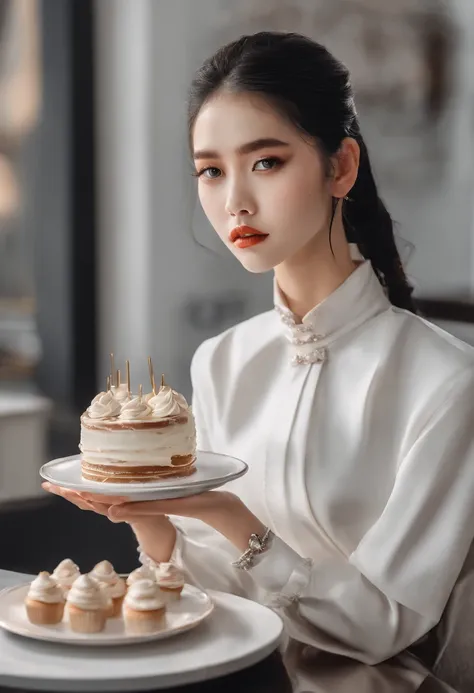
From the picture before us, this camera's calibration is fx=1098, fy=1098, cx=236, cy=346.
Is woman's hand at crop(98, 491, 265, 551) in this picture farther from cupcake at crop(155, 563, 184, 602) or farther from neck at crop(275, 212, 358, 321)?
neck at crop(275, 212, 358, 321)

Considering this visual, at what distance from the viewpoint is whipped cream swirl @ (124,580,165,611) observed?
3.92 ft

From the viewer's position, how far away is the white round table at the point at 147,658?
1.09 metres

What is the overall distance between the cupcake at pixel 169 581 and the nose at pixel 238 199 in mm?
448

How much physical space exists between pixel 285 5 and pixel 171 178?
0.82 m

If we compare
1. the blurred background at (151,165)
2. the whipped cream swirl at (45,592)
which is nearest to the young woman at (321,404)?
the whipped cream swirl at (45,592)

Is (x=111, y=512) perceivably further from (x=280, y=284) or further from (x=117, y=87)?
(x=117, y=87)

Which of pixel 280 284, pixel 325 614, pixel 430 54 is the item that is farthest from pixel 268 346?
pixel 430 54

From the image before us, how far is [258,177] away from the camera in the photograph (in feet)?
4.52

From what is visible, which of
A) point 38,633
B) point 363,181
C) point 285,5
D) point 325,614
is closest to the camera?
point 38,633

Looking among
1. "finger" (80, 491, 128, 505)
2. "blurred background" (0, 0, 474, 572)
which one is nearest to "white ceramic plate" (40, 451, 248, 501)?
"finger" (80, 491, 128, 505)

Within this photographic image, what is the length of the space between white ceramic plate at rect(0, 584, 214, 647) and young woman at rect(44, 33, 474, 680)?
11cm

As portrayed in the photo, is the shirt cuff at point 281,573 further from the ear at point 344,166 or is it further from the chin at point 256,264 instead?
the ear at point 344,166

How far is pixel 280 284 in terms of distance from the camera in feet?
5.05

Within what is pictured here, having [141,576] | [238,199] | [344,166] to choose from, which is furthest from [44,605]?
[344,166]
